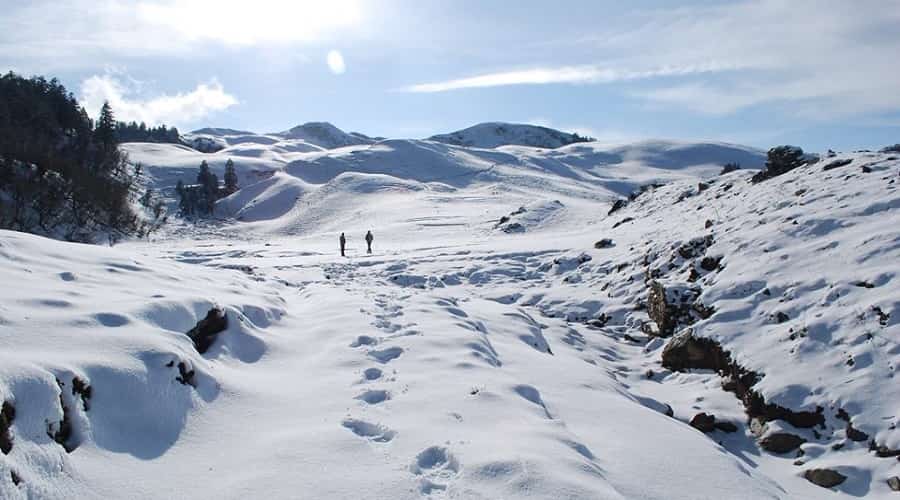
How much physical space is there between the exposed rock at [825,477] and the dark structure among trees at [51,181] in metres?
41.7

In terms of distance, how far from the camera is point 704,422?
353 inches

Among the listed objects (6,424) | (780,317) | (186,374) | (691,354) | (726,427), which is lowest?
(726,427)

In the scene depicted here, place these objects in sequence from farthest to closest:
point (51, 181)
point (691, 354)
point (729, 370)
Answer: point (51, 181), point (691, 354), point (729, 370)

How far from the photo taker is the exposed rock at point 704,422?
8891 millimetres

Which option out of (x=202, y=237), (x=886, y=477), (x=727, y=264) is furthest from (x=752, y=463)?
(x=202, y=237)

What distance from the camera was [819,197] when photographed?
1512 cm

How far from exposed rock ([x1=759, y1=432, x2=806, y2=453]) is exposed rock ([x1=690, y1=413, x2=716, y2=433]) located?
868 millimetres

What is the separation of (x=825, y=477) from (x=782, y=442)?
0.92 metres

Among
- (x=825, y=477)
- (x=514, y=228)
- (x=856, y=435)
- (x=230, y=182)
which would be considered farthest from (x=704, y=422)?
(x=230, y=182)

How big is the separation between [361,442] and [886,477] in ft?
22.9

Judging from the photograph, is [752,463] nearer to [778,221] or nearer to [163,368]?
[163,368]

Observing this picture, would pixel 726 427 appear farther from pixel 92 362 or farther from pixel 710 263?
pixel 92 362

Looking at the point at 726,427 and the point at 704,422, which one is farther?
the point at 704,422

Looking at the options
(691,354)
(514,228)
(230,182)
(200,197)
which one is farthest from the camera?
(230,182)
